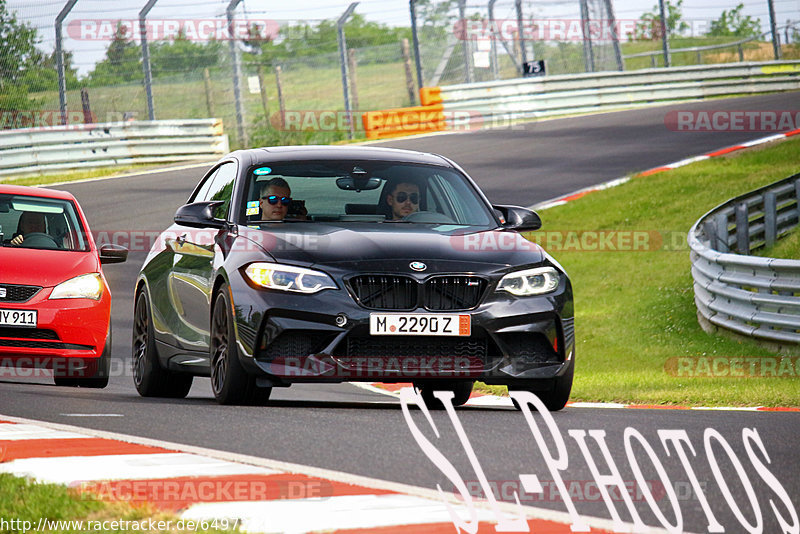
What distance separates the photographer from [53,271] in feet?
35.8

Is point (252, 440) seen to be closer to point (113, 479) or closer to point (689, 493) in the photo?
point (113, 479)

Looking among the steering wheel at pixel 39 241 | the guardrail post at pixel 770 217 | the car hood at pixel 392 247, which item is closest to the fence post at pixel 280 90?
the guardrail post at pixel 770 217

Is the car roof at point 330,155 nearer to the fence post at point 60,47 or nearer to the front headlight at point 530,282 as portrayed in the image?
the front headlight at point 530,282

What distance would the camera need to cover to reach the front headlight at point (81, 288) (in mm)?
10836

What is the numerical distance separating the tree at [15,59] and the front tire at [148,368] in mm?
16540

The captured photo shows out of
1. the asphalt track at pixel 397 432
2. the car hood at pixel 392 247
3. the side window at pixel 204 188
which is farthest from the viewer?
the side window at pixel 204 188

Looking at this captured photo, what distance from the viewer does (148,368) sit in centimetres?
992

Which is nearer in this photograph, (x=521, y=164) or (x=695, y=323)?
(x=695, y=323)

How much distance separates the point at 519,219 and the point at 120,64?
19260 millimetres

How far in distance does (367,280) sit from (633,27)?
2639 cm

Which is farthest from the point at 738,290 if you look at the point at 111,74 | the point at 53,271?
the point at 111,74

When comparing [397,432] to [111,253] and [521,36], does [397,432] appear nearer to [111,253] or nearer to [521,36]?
[111,253]

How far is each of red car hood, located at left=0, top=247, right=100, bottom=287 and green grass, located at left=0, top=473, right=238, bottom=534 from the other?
5.54 metres

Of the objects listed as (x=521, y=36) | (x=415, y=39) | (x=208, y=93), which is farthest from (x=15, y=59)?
(x=521, y=36)
